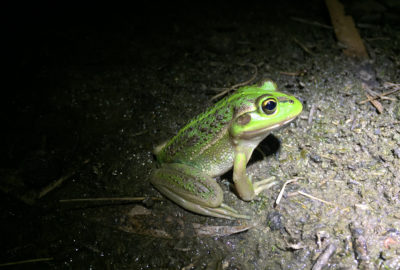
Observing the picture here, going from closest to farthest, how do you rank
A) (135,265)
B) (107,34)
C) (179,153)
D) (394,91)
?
(135,265)
(179,153)
(394,91)
(107,34)

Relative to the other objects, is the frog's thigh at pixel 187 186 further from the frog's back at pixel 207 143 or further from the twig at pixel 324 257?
the twig at pixel 324 257

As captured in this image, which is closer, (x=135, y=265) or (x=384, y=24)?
(x=135, y=265)

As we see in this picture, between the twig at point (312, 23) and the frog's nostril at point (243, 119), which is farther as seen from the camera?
the twig at point (312, 23)

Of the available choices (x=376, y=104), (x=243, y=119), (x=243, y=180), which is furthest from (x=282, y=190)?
(x=376, y=104)

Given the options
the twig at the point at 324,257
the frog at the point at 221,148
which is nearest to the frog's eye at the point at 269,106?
the frog at the point at 221,148

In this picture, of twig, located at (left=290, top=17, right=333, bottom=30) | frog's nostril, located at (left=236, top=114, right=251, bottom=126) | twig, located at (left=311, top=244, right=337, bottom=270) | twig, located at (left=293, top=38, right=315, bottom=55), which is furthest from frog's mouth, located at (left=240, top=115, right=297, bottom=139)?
twig, located at (left=290, top=17, right=333, bottom=30)

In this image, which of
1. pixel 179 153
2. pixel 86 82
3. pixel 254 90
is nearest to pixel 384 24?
pixel 254 90

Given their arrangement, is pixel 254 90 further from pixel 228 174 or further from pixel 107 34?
pixel 107 34
